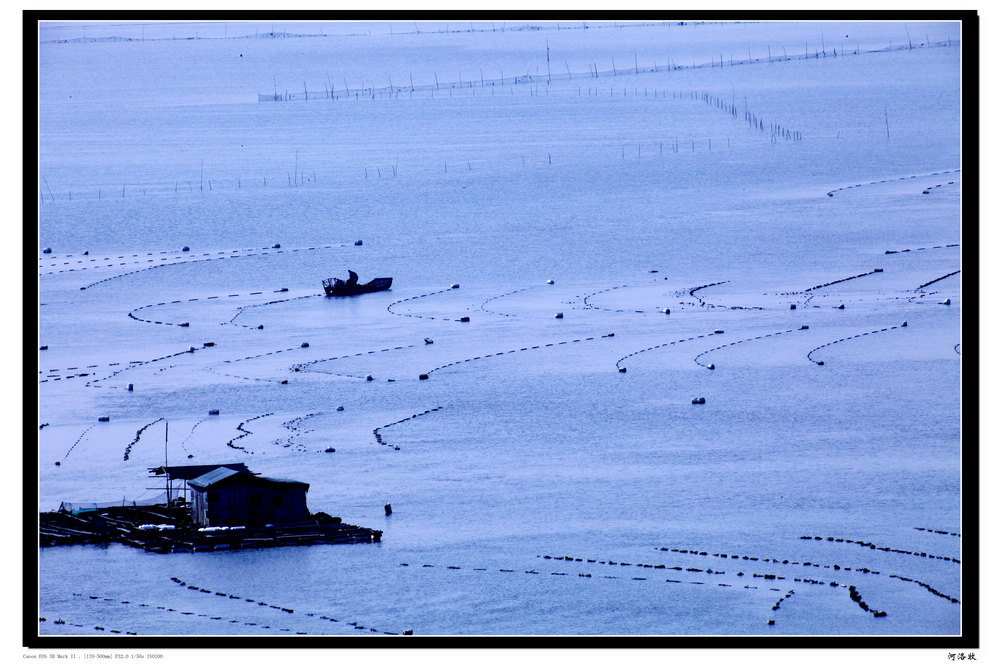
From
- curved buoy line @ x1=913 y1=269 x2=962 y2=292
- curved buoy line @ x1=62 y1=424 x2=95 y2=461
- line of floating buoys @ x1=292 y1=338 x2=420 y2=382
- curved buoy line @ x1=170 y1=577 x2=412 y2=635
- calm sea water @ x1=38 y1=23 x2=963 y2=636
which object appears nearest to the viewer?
curved buoy line @ x1=170 y1=577 x2=412 y2=635

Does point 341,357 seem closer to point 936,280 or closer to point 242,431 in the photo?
point 242,431

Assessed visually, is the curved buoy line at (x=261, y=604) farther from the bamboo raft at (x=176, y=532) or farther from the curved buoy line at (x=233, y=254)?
the curved buoy line at (x=233, y=254)

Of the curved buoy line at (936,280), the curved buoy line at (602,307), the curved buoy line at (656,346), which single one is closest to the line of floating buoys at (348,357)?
the curved buoy line at (656,346)

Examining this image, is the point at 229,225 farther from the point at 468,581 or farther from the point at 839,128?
the point at 468,581

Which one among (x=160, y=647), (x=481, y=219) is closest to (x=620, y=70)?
(x=481, y=219)

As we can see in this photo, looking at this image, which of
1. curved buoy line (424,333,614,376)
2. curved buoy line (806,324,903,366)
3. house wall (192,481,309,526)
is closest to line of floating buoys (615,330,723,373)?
curved buoy line (424,333,614,376)

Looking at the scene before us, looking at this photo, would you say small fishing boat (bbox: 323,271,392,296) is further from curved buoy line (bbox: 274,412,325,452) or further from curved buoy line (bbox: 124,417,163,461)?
curved buoy line (bbox: 124,417,163,461)

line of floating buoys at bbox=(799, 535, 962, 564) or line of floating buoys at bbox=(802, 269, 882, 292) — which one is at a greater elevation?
line of floating buoys at bbox=(802, 269, 882, 292)
